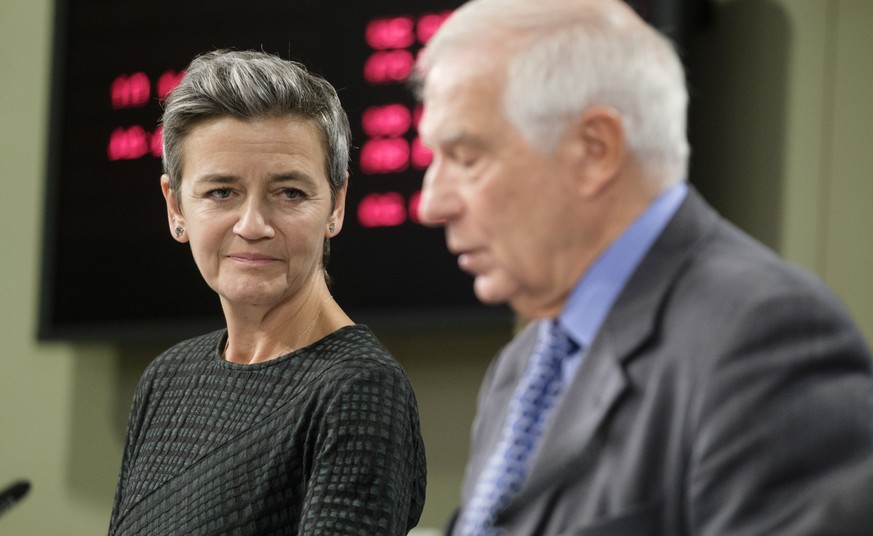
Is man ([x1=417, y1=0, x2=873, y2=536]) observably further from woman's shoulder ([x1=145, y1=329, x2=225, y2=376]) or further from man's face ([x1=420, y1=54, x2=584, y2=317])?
woman's shoulder ([x1=145, y1=329, x2=225, y2=376])

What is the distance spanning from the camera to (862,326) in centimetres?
237

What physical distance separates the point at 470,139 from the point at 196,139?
718 millimetres

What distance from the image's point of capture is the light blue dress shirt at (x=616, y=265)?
96cm

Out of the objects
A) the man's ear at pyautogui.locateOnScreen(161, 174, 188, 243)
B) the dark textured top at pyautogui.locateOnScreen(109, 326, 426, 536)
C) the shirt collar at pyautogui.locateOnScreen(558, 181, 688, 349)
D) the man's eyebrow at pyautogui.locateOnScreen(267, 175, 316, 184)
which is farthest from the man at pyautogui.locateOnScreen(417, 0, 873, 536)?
the man's ear at pyautogui.locateOnScreen(161, 174, 188, 243)

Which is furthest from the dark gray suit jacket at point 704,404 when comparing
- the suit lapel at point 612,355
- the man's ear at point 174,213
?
the man's ear at point 174,213

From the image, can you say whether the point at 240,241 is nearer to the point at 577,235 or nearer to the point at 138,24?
the point at 577,235

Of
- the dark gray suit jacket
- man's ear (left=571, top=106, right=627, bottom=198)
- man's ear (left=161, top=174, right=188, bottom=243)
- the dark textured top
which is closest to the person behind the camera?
the dark gray suit jacket

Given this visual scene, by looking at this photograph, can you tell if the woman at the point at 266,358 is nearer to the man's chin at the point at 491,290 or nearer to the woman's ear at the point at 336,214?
the woman's ear at the point at 336,214

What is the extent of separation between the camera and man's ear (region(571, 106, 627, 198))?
93 centimetres

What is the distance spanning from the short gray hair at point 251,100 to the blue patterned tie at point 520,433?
66 cm

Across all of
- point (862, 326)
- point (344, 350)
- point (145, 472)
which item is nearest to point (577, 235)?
point (344, 350)

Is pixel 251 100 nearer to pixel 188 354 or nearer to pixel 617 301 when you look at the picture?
pixel 188 354

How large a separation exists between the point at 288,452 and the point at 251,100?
1.42 feet

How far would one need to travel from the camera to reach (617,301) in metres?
0.95
